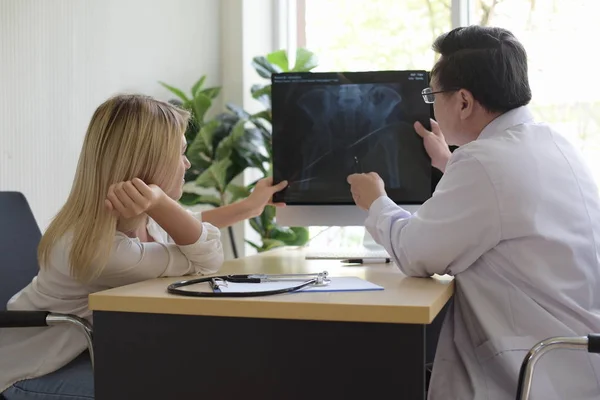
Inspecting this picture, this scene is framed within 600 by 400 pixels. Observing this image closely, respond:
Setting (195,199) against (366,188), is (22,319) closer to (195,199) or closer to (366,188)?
(366,188)

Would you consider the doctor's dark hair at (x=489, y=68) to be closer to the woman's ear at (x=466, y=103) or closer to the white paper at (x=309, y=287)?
the woman's ear at (x=466, y=103)

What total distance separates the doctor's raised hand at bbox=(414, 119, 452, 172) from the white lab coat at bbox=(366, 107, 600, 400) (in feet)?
1.63

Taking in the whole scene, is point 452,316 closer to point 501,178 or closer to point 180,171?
point 501,178

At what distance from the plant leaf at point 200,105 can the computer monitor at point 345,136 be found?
144cm

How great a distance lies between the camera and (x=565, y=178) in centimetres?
153

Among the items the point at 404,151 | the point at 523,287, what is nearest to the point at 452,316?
the point at 523,287

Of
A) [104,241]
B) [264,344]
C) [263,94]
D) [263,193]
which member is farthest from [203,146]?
[264,344]

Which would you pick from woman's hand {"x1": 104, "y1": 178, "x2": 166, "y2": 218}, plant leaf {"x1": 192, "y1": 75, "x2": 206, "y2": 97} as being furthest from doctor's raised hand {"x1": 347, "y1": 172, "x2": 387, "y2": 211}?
plant leaf {"x1": 192, "y1": 75, "x2": 206, "y2": 97}

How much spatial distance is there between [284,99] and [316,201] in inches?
11.3

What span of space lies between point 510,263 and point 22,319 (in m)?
0.95

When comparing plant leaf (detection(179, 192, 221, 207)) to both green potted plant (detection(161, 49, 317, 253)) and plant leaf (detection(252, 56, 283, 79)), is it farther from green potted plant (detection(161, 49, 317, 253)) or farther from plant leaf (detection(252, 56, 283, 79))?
plant leaf (detection(252, 56, 283, 79))

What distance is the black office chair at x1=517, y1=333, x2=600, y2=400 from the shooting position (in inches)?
50.4

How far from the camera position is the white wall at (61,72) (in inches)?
103

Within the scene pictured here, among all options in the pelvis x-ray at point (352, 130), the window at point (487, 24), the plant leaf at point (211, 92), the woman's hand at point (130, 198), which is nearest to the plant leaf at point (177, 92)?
the plant leaf at point (211, 92)
